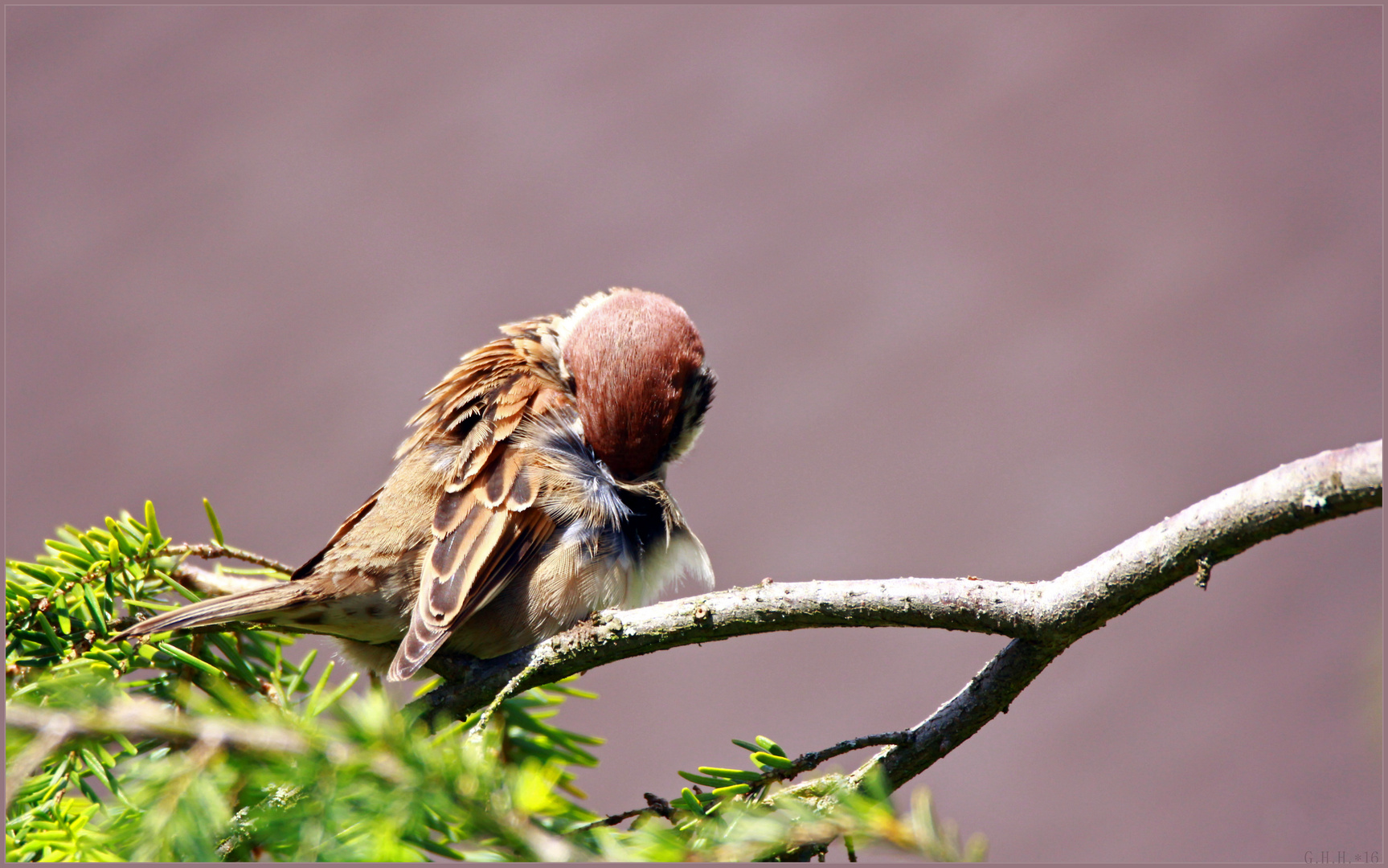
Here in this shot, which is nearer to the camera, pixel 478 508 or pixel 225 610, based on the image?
pixel 225 610

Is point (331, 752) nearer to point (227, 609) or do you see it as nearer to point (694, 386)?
point (227, 609)

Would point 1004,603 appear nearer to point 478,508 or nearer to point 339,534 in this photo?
point 478,508

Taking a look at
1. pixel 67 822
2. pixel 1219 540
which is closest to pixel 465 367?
pixel 67 822

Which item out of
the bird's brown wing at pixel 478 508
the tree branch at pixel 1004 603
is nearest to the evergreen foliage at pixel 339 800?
the tree branch at pixel 1004 603

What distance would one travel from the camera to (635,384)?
1590 mm

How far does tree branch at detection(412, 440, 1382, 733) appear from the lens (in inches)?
26.4

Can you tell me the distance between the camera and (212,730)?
22.8 inches

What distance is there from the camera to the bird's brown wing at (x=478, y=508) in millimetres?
1347

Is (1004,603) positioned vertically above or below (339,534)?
below

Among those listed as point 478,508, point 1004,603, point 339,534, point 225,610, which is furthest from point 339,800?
point 339,534

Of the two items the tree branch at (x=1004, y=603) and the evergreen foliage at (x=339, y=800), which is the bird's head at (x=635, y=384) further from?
the evergreen foliage at (x=339, y=800)

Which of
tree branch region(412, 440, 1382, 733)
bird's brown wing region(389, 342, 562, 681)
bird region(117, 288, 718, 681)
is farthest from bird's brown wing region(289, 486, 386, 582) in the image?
tree branch region(412, 440, 1382, 733)

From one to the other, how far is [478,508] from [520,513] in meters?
0.07

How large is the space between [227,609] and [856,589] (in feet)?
2.85
